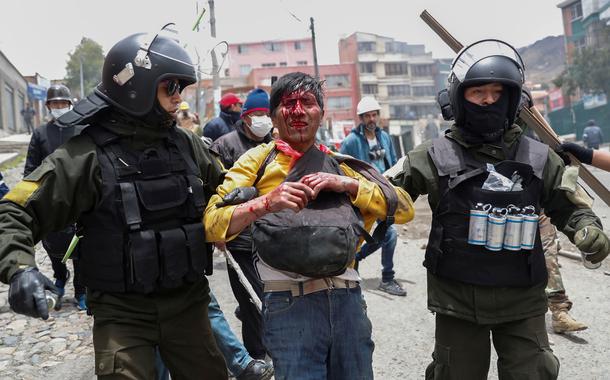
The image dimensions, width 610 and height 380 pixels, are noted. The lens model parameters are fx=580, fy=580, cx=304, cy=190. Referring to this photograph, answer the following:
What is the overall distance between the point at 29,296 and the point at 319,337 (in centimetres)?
113

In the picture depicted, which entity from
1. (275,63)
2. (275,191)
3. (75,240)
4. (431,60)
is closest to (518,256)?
(275,191)

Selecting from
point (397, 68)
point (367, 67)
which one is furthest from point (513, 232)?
point (397, 68)

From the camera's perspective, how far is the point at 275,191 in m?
2.30

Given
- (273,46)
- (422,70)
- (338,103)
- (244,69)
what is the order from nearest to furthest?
1. (338,103)
2. (422,70)
3. (244,69)
4. (273,46)

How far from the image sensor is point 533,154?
2895 millimetres

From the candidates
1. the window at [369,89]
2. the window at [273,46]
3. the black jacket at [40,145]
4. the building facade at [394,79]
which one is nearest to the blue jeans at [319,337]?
the black jacket at [40,145]

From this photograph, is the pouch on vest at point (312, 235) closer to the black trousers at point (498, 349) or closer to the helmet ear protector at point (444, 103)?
the black trousers at point (498, 349)

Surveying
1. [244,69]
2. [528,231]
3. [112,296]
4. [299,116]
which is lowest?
[112,296]

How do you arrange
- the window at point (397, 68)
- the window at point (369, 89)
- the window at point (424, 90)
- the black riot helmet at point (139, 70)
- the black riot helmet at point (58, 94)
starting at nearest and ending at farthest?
the black riot helmet at point (139, 70)
the black riot helmet at point (58, 94)
the window at point (369, 89)
the window at point (397, 68)
the window at point (424, 90)

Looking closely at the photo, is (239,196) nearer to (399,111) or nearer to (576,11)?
(576,11)

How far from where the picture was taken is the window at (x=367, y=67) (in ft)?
217

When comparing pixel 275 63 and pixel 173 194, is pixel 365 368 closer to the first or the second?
pixel 173 194

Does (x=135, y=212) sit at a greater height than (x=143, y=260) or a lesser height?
greater

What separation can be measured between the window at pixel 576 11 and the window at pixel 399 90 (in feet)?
60.7
